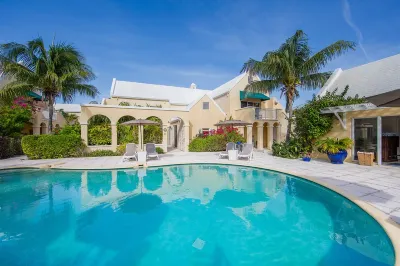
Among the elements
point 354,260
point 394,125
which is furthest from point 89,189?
point 394,125

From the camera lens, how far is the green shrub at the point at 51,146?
48.5ft

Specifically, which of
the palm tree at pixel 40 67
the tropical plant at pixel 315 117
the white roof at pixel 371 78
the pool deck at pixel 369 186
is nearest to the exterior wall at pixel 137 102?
the palm tree at pixel 40 67

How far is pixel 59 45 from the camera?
1512 cm

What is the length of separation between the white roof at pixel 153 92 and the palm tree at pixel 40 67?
29.5 feet

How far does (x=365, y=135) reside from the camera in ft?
41.5

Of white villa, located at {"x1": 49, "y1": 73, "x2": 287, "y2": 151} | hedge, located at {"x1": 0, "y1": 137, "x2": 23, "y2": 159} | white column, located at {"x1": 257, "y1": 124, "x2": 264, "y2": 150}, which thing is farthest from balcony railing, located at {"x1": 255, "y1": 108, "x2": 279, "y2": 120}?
hedge, located at {"x1": 0, "y1": 137, "x2": 23, "y2": 159}

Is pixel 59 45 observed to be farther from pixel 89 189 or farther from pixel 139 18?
pixel 89 189

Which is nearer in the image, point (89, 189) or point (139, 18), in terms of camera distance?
point (89, 189)

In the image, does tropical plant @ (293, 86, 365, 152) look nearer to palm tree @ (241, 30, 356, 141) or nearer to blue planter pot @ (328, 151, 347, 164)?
palm tree @ (241, 30, 356, 141)

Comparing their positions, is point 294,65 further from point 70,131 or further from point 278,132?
point 70,131

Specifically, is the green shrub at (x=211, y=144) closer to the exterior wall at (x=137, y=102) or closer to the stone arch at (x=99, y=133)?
the stone arch at (x=99, y=133)

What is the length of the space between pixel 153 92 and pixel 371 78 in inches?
939

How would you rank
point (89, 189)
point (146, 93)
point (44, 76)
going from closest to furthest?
point (89, 189)
point (44, 76)
point (146, 93)

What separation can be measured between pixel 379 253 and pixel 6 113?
24921 millimetres
